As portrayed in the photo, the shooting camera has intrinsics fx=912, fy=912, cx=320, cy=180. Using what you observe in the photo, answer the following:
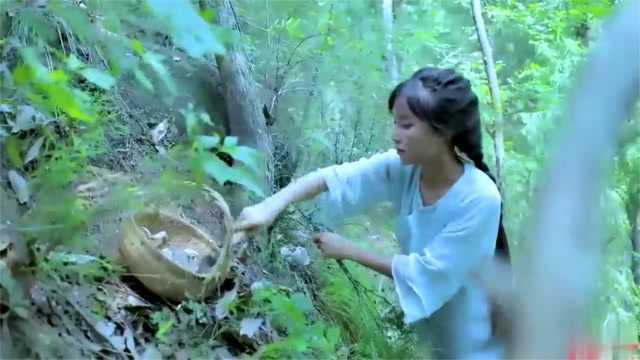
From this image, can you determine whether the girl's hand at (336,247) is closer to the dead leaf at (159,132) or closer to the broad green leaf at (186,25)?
the broad green leaf at (186,25)

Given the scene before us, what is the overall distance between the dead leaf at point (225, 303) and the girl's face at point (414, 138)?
68 centimetres

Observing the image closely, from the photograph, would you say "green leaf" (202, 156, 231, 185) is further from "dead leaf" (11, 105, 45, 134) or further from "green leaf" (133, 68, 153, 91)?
"dead leaf" (11, 105, 45, 134)

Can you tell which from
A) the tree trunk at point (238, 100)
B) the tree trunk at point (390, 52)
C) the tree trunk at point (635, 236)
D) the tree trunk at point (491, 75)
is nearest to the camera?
the tree trunk at point (238, 100)

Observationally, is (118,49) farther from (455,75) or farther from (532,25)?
(532,25)

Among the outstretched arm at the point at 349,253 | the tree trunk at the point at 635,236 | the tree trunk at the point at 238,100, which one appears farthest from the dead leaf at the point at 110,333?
the tree trunk at the point at 635,236

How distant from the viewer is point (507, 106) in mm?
5590

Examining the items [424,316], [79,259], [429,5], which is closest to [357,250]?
[424,316]

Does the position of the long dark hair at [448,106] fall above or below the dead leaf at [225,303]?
above

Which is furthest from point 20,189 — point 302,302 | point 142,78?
point 302,302

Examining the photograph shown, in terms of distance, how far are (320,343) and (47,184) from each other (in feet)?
2.84

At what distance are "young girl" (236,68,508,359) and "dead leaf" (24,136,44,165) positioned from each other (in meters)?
0.48

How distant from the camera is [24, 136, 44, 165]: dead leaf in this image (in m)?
2.00

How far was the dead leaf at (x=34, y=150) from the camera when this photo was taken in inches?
78.6

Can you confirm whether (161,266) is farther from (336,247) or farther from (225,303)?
(336,247)
